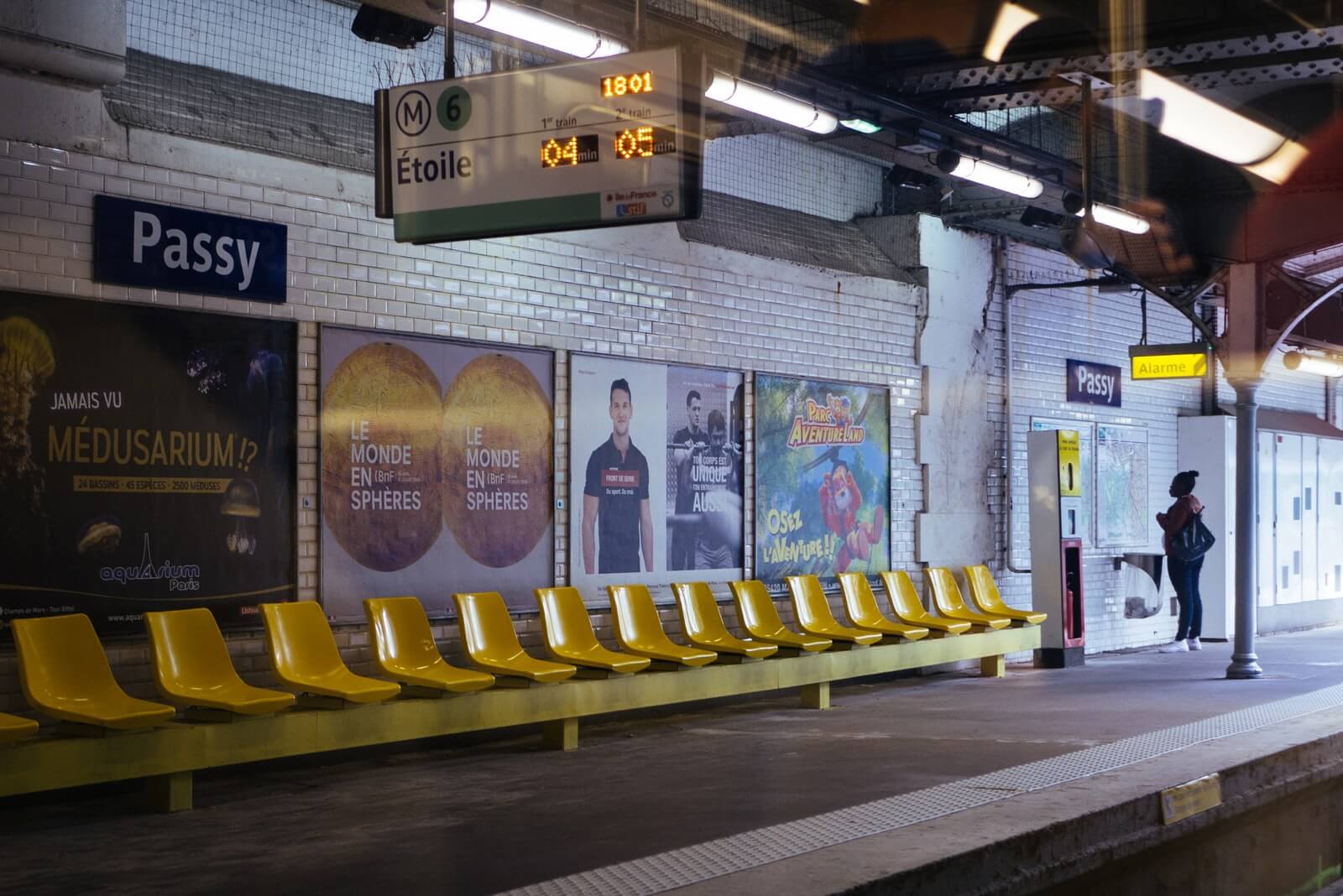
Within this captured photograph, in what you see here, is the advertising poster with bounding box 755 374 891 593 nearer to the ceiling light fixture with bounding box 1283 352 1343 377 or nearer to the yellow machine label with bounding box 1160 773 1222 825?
the yellow machine label with bounding box 1160 773 1222 825

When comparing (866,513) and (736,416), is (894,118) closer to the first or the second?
(736,416)

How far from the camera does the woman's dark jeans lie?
1438 cm

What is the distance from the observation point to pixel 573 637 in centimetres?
867

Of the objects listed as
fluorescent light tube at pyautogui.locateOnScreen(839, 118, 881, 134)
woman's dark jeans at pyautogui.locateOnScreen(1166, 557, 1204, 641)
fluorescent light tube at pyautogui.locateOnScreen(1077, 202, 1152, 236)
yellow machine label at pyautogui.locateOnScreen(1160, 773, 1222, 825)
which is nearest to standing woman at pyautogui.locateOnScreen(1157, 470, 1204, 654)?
woman's dark jeans at pyautogui.locateOnScreen(1166, 557, 1204, 641)

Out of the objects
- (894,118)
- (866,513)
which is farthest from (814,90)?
(866,513)

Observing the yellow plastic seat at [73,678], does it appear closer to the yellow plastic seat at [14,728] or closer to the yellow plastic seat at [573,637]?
the yellow plastic seat at [14,728]

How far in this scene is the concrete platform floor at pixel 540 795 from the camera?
510 cm

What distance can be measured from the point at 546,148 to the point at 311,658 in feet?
9.13

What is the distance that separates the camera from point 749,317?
1070cm

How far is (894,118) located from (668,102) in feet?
11.9

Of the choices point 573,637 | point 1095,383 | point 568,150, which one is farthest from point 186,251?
point 1095,383

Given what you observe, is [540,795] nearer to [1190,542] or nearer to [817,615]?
[817,615]

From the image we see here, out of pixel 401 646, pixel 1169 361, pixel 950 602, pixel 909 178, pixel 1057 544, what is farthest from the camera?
pixel 1169 361

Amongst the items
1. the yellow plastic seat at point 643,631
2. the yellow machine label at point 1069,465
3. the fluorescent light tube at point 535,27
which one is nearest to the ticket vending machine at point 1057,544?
the yellow machine label at point 1069,465
